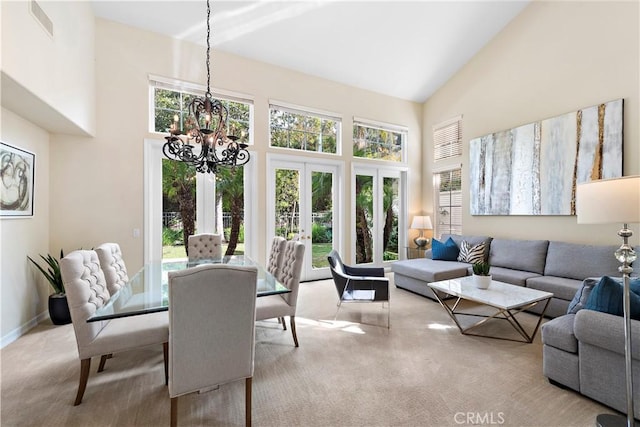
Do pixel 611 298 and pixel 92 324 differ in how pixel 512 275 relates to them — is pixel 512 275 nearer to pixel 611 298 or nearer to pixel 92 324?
pixel 611 298

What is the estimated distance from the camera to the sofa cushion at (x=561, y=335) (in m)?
1.99

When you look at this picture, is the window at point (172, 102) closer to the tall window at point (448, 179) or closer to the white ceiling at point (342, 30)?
the white ceiling at point (342, 30)

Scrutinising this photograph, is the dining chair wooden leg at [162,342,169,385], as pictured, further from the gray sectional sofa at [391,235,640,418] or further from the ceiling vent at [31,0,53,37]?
the ceiling vent at [31,0,53,37]

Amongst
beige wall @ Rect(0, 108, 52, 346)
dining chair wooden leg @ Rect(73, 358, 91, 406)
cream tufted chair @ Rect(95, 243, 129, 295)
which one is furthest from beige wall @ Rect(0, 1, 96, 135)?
dining chair wooden leg @ Rect(73, 358, 91, 406)

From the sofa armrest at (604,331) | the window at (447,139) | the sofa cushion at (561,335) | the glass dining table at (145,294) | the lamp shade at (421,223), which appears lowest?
the sofa cushion at (561,335)

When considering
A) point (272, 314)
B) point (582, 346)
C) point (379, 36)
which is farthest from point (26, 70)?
point (582, 346)

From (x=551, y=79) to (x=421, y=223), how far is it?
9.99 ft

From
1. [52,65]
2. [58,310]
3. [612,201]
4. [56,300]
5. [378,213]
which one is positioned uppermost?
[52,65]

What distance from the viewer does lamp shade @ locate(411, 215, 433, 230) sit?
5.88 m

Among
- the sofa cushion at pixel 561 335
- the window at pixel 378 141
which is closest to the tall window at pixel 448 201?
the window at pixel 378 141

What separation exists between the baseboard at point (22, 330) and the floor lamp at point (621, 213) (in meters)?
4.77

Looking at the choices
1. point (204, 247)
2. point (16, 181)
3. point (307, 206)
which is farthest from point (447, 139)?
point (16, 181)

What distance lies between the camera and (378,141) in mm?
6000

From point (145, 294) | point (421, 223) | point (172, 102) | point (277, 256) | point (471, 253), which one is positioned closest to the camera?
point (145, 294)
